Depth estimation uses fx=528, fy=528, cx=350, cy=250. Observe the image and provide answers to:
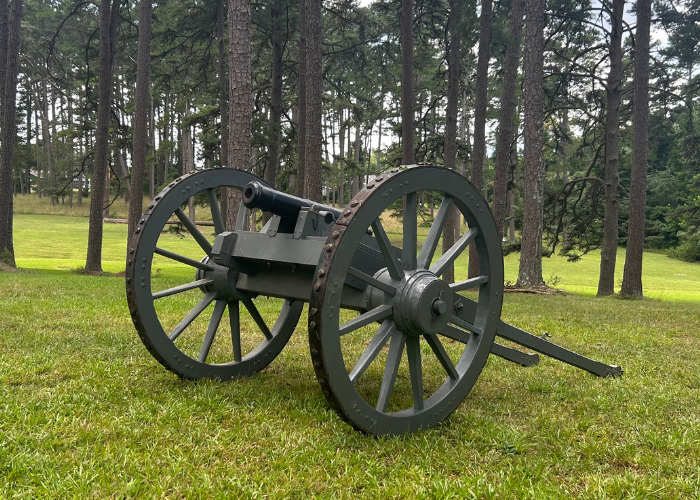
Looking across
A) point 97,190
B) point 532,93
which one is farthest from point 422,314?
point 97,190

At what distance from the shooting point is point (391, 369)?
2.90 m

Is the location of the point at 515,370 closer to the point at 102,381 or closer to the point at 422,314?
the point at 422,314

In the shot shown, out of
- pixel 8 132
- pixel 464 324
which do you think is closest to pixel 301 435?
pixel 464 324

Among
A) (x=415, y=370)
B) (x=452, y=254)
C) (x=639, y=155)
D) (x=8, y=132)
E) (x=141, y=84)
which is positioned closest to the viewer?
(x=415, y=370)

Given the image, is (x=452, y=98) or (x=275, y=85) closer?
(x=452, y=98)

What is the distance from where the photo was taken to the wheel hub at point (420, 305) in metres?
2.91

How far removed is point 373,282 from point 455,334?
3.19ft

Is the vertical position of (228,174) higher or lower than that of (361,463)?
higher

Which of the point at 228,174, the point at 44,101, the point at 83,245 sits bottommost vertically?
the point at 83,245

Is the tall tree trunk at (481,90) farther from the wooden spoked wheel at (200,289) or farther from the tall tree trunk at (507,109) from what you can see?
the wooden spoked wheel at (200,289)

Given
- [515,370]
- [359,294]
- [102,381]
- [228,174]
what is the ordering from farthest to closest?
1. [515,370]
2. [228,174]
3. [102,381]
4. [359,294]

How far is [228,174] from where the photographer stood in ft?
13.1

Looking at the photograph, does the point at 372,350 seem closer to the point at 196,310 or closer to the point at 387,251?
the point at 387,251

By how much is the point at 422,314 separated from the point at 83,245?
27117 mm
